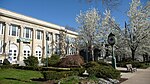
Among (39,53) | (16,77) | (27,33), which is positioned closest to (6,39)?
(27,33)

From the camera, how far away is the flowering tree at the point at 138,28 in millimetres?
33656

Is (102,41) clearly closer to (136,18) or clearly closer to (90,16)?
(90,16)

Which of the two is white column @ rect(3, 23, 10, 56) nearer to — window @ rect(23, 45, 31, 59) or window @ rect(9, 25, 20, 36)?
window @ rect(9, 25, 20, 36)

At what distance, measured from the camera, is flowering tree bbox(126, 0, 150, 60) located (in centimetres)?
3366

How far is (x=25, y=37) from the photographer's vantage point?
42.3m

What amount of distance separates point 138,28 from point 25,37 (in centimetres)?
2290

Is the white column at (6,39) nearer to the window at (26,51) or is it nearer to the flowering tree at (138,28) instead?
the window at (26,51)

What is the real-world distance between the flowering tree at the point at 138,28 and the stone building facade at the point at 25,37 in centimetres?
1528

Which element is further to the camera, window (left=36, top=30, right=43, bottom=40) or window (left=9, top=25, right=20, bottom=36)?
window (left=36, top=30, right=43, bottom=40)

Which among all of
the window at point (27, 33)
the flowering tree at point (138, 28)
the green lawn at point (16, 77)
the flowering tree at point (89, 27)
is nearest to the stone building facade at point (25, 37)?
the window at point (27, 33)

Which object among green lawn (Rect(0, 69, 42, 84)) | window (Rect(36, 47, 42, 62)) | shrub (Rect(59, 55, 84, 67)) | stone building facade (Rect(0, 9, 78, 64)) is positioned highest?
stone building facade (Rect(0, 9, 78, 64))

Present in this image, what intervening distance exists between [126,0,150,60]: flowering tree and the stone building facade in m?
15.3

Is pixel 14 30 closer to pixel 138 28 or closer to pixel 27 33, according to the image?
pixel 27 33

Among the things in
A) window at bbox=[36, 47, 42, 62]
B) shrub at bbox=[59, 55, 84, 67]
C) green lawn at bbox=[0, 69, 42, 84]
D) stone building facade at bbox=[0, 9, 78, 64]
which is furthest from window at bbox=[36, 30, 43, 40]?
green lawn at bbox=[0, 69, 42, 84]
